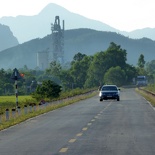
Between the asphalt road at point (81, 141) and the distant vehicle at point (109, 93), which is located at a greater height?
the distant vehicle at point (109, 93)

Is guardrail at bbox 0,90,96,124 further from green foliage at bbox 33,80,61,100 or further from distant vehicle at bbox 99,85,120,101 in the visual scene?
distant vehicle at bbox 99,85,120,101

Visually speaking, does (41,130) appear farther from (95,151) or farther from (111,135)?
(95,151)

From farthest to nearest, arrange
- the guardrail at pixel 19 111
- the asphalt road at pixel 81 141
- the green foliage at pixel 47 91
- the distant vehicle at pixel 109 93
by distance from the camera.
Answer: the distant vehicle at pixel 109 93, the green foliage at pixel 47 91, the guardrail at pixel 19 111, the asphalt road at pixel 81 141

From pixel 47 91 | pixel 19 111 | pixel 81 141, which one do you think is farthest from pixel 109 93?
pixel 81 141

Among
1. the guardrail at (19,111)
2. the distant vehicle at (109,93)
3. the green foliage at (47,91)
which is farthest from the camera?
the distant vehicle at (109,93)

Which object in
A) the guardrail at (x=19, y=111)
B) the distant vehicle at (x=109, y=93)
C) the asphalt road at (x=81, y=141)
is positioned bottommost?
the asphalt road at (x=81, y=141)

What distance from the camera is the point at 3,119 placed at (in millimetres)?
30750

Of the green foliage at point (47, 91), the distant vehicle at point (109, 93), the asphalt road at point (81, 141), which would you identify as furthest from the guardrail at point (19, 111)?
the distant vehicle at point (109, 93)

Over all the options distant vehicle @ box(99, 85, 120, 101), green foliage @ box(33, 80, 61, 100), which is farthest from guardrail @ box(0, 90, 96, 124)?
distant vehicle @ box(99, 85, 120, 101)

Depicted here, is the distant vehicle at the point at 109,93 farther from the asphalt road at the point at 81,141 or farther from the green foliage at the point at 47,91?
the asphalt road at the point at 81,141

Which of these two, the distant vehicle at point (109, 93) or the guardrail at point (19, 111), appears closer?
the guardrail at point (19, 111)

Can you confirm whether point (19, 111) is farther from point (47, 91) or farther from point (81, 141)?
point (47, 91)

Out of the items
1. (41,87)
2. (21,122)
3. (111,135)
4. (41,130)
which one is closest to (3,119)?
(21,122)

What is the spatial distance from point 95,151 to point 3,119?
1590 centimetres
